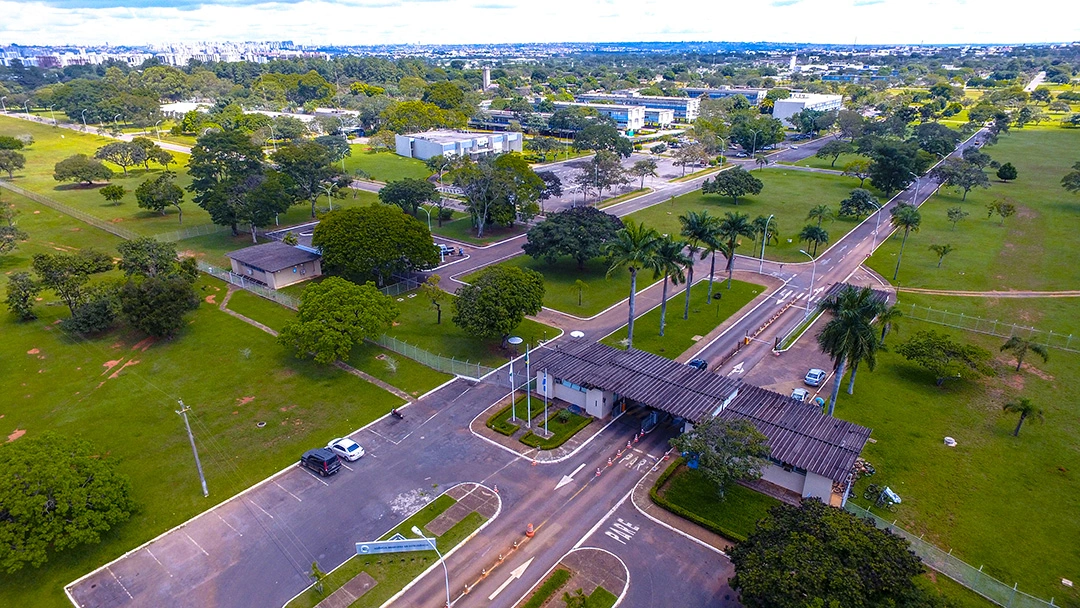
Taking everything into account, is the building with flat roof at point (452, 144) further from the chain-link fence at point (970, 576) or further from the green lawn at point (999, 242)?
the chain-link fence at point (970, 576)

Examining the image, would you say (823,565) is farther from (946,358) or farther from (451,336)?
(451,336)

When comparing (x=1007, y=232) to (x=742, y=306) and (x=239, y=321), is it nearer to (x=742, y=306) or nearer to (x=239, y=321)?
(x=742, y=306)

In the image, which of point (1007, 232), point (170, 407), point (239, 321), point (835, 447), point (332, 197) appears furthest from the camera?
point (332, 197)

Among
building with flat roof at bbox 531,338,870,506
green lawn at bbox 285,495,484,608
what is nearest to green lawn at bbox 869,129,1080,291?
building with flat roof at bbox 531,338,870,506

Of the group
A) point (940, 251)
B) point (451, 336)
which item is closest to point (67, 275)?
point (451, 336)

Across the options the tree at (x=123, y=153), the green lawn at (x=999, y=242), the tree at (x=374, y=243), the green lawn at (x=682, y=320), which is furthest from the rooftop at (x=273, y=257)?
the tree at (x=123, y=153)

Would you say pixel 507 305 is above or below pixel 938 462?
above

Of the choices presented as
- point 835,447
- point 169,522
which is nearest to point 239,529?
point 169,522
